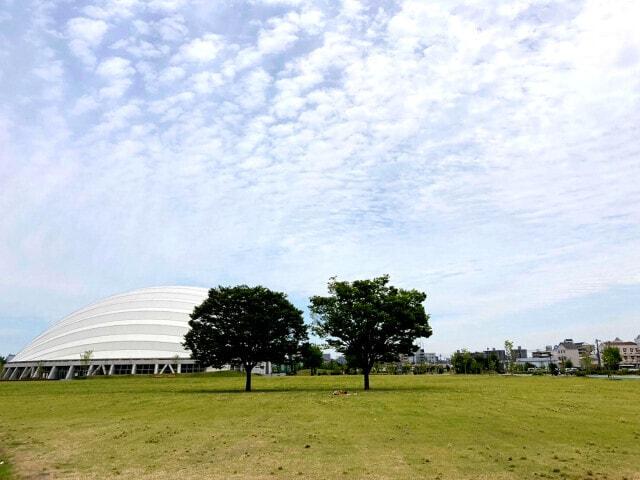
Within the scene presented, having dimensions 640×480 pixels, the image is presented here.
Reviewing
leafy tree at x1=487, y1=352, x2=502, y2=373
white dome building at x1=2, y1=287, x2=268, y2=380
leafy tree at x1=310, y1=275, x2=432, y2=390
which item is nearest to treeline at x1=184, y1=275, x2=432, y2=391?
leafy tree at x1=310, y1=275, x2=432, y2=390

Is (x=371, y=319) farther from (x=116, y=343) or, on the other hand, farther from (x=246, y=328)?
(x=116, y=343)

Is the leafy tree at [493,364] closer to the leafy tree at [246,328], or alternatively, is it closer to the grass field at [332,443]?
the leafy tree at [246,328]

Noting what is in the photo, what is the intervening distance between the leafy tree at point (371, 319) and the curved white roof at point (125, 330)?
63635mm

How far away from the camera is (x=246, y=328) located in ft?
152

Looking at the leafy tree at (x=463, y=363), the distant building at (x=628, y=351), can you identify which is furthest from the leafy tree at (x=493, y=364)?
the distant building at (x=628, y=351)

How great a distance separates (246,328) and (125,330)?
80.7 metres

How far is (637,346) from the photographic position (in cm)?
17925

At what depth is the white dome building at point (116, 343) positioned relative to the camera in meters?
104

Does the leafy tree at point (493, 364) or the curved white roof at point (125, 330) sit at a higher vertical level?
the curved white roof at point (125, 330)

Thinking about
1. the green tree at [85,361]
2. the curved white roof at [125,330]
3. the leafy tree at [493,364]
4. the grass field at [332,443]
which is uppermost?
the curved white roof at [125,330]

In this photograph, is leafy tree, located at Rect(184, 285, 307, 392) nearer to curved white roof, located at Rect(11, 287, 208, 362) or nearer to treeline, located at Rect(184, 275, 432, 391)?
treeline, located at Rect(184, 275, 432, 391)

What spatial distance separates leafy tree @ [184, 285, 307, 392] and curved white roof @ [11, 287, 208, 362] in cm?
5562

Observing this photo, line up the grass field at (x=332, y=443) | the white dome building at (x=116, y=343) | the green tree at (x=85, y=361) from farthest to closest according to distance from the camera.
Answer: the white dome building at (x=116, y=343), the green tree at (x=85, y=361), the grass field at (x=332, y=443)

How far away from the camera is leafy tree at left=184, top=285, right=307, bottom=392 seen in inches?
1827
